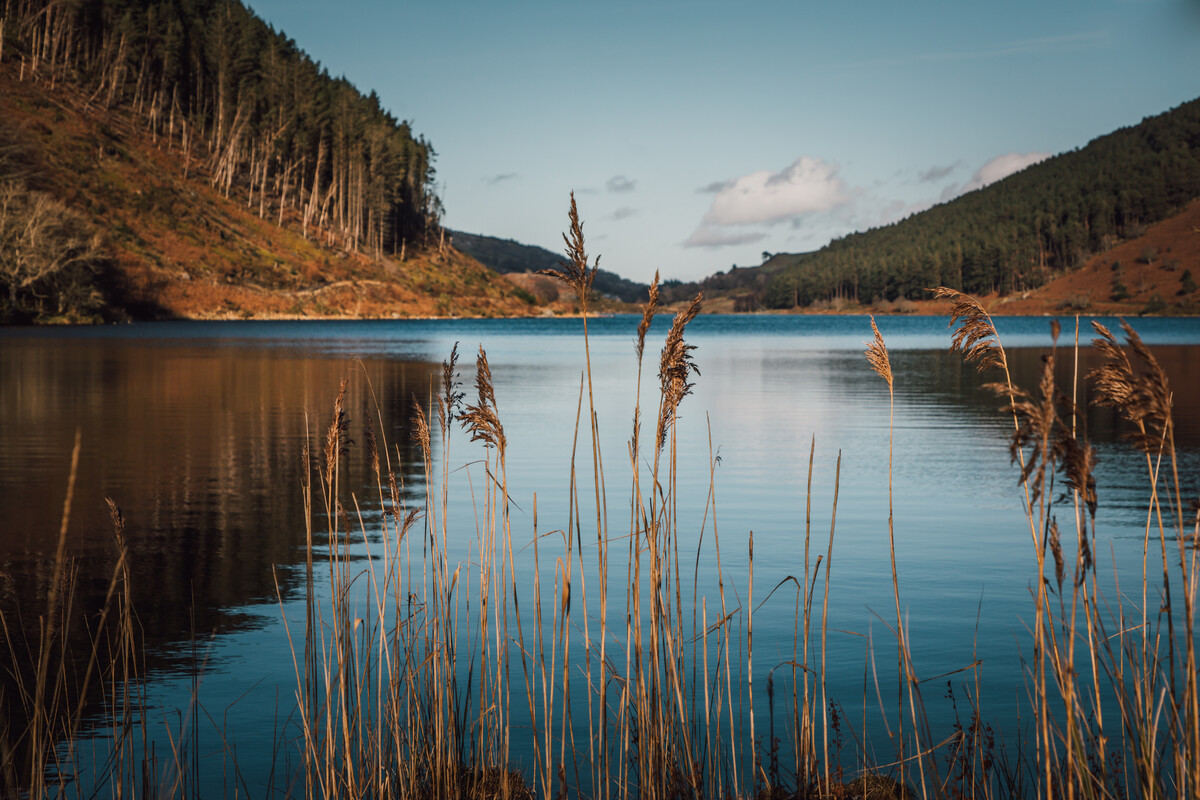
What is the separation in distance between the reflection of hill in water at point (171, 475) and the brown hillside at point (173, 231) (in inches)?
1675

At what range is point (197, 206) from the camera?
77875 millimetres

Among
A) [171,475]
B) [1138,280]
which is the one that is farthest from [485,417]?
[1138,280]

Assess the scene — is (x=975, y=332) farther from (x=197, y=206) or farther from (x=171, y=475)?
(x=197, y=206)

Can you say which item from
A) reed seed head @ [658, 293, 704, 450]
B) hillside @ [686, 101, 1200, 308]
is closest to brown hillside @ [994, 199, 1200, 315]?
hillside @ [686, 101, 1200, 308]

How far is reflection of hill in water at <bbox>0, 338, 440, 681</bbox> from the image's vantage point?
7.21 meters

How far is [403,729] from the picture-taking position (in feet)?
15.0

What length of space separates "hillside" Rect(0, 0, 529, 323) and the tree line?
29cm

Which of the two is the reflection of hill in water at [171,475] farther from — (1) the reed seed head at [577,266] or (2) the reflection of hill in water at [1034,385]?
(2) the reflection of hill in water at [1034,385]

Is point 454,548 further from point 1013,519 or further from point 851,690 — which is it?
point 1013,519

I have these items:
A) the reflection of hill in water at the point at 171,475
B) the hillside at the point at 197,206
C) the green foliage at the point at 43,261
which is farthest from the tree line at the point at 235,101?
the reflection of hill in water at the point at 171,475

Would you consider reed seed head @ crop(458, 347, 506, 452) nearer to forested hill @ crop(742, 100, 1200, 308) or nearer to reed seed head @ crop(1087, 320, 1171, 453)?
reed seed head @ crop(1087, 320, 1171, 453)

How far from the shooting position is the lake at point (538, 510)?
5.56 m

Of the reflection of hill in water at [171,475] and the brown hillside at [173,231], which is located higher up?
the brown hillside at [173,231]

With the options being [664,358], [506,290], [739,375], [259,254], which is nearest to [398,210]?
[506,290]
